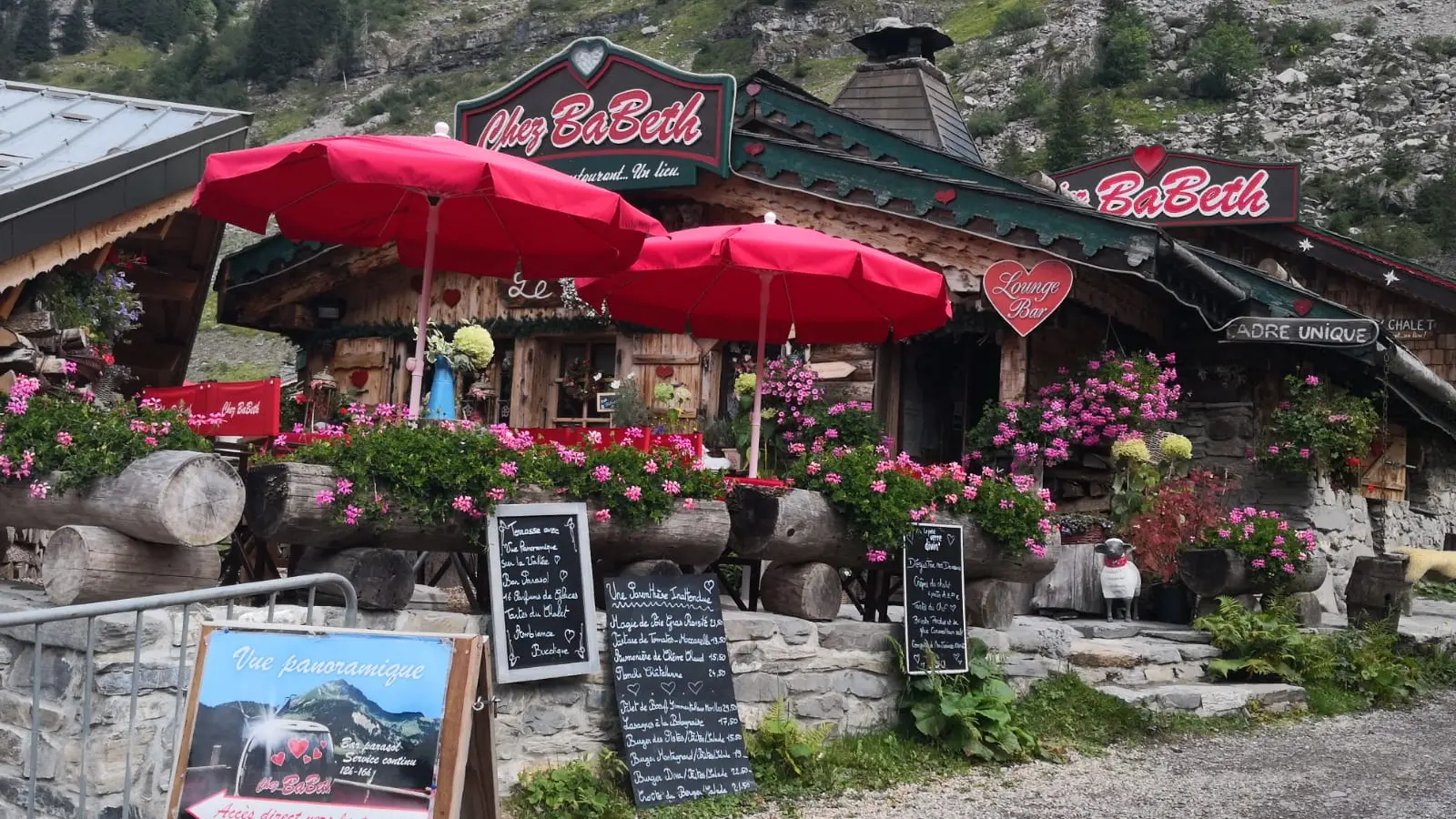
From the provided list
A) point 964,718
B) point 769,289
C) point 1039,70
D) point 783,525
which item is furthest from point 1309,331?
point 1039,70

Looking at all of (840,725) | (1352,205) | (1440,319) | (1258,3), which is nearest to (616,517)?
(840,725)

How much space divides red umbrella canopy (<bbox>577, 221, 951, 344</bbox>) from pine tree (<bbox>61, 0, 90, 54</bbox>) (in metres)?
97.6

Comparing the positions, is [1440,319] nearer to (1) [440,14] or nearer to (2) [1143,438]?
(2) [1143,438]

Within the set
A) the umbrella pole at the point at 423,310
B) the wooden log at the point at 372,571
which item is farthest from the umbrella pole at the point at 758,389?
the wooden log at the point at 372,571

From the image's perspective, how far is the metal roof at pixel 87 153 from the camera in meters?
6.62

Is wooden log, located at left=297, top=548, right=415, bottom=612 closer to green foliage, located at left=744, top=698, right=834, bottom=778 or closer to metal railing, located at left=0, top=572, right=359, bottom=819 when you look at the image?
metal railing, located at left=0, top=572, right=359, bottom=819

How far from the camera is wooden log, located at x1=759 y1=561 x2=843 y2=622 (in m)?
7.07

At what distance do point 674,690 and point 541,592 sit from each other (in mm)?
819

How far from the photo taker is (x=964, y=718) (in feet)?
23.8

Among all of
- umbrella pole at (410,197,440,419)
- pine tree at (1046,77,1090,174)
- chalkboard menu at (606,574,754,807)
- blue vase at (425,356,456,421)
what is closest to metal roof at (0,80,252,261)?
umbrella pole at (410,197,440,419)

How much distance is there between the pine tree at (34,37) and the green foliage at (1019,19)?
6417 cm

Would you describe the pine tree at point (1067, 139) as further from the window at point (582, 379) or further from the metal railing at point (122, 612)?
the metal railing at point (122, 612)

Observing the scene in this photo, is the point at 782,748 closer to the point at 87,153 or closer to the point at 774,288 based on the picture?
the point at 774,288

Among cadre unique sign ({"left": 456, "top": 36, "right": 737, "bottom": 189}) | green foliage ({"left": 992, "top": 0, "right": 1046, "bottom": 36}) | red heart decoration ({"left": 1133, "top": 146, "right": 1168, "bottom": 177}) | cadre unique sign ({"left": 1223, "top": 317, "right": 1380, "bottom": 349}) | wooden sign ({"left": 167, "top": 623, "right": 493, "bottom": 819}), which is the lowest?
wooden sign ({"left": 167, "top": 623, "right": 493, "bottom": 819})
